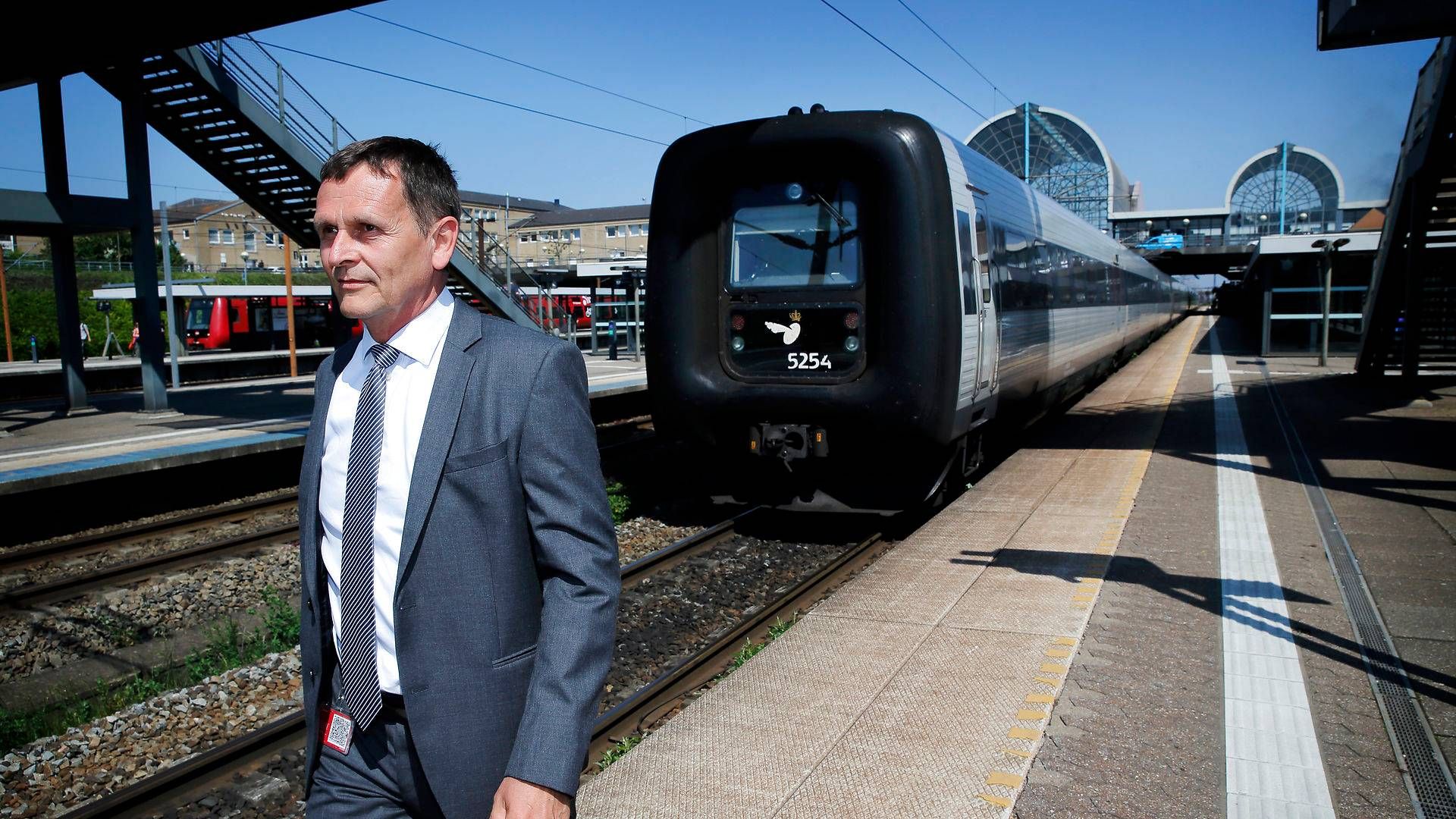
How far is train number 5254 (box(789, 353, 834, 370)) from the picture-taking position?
757 cm

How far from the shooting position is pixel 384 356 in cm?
197

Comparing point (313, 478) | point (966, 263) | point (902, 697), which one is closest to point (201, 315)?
point (966, 263)

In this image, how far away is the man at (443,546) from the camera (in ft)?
5.98

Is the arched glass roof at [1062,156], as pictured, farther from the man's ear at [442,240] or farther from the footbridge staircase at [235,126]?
the man's ear at [442,240]

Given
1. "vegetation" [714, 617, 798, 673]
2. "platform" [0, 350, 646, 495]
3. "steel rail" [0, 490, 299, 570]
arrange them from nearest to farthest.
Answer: "vegetation" [714, 617, 798, 673] → "steel rail" [0, 490, 299, 570] → "platform" [0, 350, 646, 495]

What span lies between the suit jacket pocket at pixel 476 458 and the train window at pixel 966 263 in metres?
5.92

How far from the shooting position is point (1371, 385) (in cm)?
1755

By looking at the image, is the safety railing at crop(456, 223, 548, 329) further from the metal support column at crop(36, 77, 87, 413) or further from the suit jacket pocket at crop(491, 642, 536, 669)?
the suit jacket pocket at crop(491, 642, 536, 669)

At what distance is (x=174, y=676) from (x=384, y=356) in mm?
4900

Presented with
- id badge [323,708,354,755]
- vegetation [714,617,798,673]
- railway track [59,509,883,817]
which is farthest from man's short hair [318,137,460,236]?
vegetation [714,617,798,673]

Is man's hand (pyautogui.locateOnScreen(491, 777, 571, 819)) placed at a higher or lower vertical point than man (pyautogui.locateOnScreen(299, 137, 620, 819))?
lower

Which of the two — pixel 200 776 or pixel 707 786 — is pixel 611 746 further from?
pixel 200 776

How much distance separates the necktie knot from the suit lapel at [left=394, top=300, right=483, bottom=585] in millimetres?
99

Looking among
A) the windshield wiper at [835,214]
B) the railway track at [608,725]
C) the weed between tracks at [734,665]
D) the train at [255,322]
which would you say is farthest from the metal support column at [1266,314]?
the train at [255,322]
